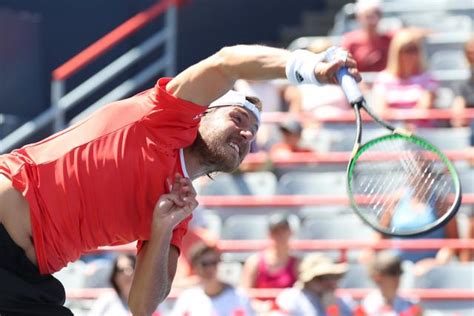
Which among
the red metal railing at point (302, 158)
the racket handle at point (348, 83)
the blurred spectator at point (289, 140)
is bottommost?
the racket handle at point (348, 83)

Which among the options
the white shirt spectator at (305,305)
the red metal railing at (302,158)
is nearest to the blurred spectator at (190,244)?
the white shirt spectator at (305,305)

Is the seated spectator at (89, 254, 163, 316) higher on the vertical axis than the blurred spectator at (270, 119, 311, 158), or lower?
lower

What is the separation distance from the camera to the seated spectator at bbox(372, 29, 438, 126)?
8.88 meters

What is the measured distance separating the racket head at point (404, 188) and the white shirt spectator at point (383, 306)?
788 mm

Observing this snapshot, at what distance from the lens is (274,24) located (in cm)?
1221

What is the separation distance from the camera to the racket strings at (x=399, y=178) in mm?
6016

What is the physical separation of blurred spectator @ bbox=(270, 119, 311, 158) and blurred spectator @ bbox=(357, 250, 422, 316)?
170 cm

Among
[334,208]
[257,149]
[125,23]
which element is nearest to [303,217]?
[334,208]

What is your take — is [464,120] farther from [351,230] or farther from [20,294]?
[20,294]

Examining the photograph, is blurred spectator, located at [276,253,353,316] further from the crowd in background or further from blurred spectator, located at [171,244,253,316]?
blurred spectator, located at [171,244,253,316]

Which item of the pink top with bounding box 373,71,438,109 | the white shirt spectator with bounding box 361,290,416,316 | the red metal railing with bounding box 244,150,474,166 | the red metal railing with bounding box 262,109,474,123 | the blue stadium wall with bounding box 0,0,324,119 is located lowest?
the white shirt spectator with bounding box 361,290,416,316

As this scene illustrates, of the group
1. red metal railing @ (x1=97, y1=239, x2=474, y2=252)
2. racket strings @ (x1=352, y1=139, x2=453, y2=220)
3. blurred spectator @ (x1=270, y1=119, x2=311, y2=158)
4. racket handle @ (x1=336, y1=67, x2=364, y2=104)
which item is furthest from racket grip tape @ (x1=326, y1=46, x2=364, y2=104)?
blurred spectator @ (x1=270, y1=119, x2=311, y2=158)

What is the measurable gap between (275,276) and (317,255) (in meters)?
0.32

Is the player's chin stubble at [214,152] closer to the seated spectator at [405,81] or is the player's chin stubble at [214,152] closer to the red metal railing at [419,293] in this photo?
the red metal railing at [419,293]
